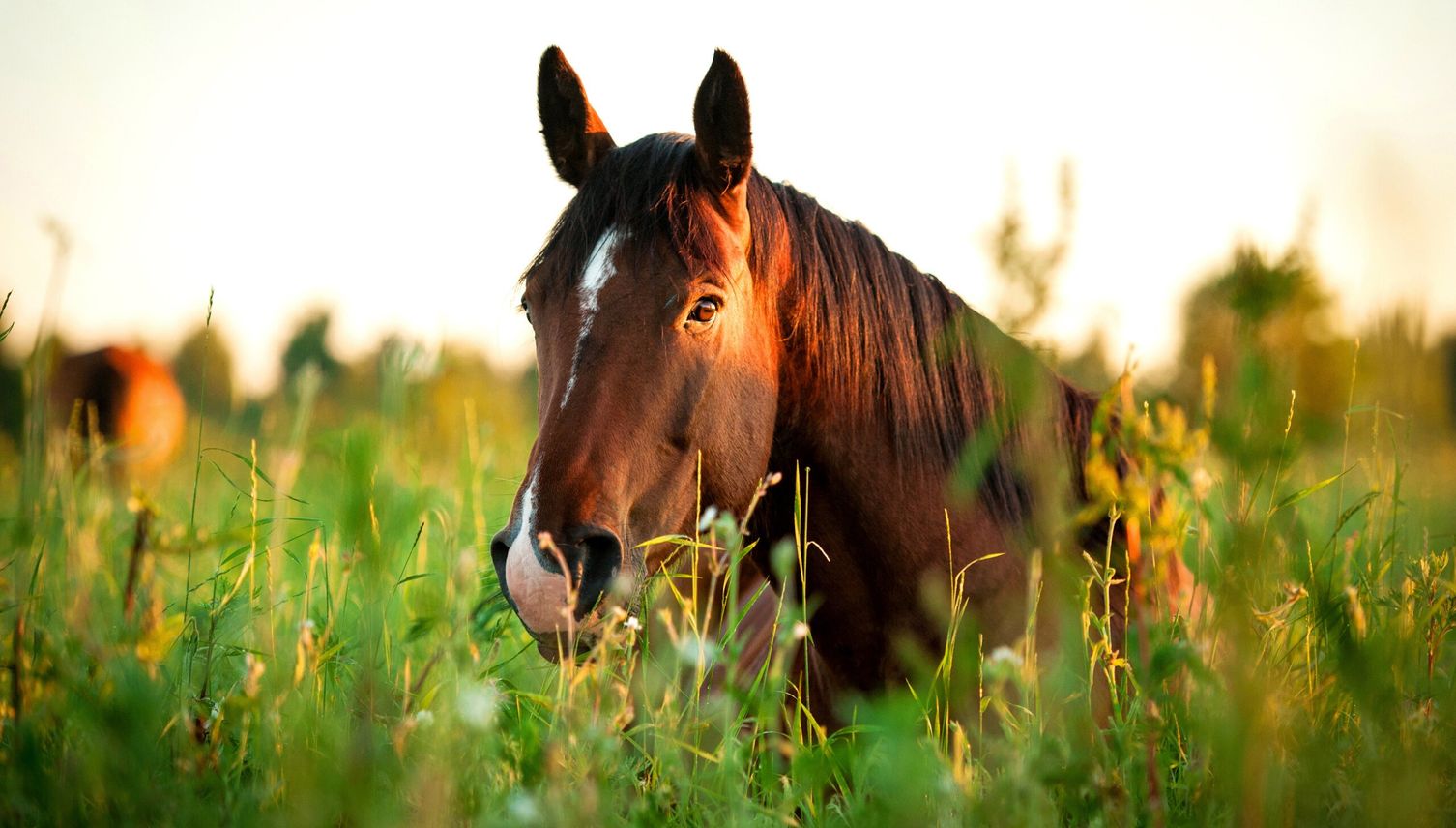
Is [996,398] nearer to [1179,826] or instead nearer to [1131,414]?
[1179,826]

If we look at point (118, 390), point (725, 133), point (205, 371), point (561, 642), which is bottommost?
point (118, 390)

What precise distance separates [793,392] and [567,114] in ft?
4.32

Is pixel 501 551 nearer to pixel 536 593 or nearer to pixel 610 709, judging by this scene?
pixel 536 593

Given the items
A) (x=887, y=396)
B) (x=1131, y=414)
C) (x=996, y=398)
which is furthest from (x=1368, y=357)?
(x=1131, y=414)

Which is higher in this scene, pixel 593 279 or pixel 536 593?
pixel 593 279

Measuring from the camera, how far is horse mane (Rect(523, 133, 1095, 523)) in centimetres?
269

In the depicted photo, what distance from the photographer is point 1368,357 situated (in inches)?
97.7

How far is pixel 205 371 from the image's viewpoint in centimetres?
233

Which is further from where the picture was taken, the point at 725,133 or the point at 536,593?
the point at 725,133

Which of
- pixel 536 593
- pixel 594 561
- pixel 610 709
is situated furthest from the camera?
pixel 594 561

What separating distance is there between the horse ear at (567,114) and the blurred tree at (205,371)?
1.36 m

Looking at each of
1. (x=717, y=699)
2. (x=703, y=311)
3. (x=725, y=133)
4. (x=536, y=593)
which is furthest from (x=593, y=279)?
(x=717, y=699)

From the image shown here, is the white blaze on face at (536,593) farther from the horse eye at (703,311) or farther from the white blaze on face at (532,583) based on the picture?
the horse eye at (703,311)

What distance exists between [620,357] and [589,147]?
3.26 feet
